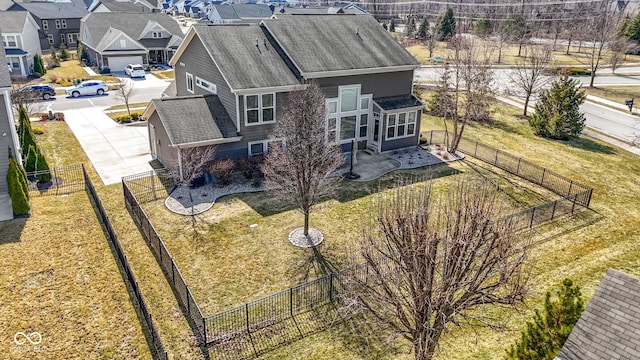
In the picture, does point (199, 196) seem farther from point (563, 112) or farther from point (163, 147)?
point (563, 112)

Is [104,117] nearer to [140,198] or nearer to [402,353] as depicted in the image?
[140,198]

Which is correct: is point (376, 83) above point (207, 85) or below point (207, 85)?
above

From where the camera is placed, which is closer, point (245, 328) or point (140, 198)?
point (245, 328)

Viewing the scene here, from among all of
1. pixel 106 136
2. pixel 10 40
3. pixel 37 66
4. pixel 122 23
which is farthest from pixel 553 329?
pixel 122 23

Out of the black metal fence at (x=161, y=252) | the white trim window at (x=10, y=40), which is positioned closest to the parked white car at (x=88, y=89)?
the white trim window at (x=10, y=40)

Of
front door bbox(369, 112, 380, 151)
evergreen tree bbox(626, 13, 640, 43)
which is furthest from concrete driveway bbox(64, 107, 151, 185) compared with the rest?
evergreen tree bbox(626, 13, 640, 43)

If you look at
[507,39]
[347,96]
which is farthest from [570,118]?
[507,39]
